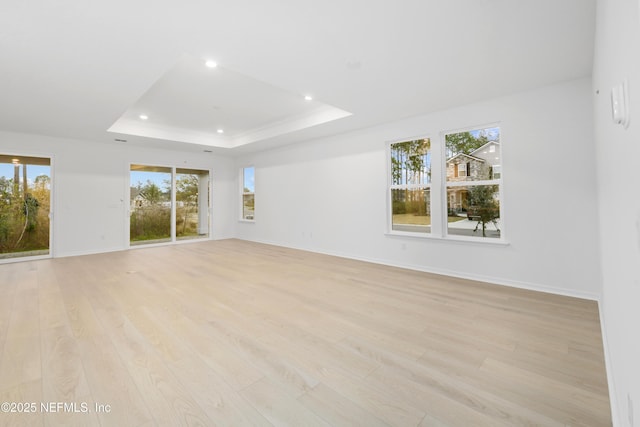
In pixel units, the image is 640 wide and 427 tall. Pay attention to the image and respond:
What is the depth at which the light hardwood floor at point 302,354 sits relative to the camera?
1.52m

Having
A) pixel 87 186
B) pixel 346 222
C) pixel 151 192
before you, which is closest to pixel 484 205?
pixel 346 222

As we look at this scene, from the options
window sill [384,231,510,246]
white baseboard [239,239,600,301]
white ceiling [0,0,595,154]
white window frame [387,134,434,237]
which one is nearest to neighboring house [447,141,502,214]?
white window frame [387,134,434,237]

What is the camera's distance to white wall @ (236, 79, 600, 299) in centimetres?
324

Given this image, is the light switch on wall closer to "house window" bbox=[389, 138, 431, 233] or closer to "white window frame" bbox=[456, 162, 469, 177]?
"white window frame" bbox=[456, 162, 469, 177]

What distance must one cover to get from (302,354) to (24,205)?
6.92 meters

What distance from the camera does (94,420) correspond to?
146 centimetres

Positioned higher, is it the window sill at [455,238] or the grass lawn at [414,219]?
the grass lawn at [414,219]

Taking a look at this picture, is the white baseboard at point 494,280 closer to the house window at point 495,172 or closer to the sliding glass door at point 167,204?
the house window at point 495,172

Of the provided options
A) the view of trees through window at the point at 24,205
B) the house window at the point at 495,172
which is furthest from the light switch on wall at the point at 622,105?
the view of trees through window at the point at 24,205

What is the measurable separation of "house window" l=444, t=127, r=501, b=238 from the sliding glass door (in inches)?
264

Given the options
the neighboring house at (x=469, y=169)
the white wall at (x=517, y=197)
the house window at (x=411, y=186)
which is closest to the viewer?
the white wall at (x=517, y=197)

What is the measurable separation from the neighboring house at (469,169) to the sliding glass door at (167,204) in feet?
22.0

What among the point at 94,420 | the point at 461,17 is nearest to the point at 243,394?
the point at 94,420

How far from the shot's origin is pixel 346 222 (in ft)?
18.6
